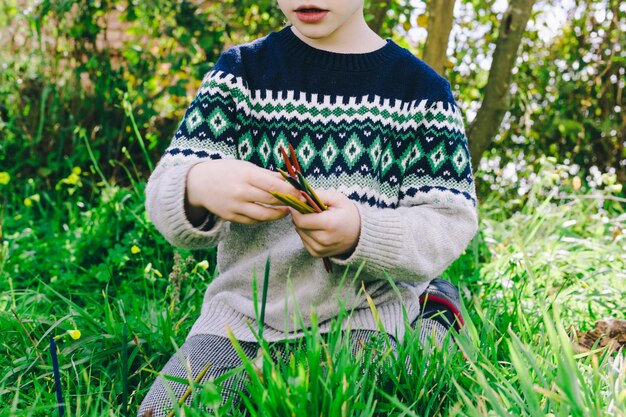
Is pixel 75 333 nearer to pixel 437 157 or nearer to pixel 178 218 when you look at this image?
pixel 178 218

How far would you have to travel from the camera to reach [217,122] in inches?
62.5

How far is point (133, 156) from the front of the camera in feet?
12.3

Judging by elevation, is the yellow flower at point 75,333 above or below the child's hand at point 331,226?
below

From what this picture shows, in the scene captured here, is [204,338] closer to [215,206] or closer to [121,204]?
[215,206]

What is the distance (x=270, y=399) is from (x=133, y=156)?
2.85 meters

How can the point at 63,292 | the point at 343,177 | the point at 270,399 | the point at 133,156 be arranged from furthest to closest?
the point at 133,156 → the point at 63,292 → the point at 343,177 → the point at 270,399

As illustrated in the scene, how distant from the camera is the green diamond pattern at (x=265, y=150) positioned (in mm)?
1645

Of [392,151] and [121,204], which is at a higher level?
[392,151]

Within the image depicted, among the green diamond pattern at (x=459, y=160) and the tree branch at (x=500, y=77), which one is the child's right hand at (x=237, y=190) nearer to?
the green diamond pattern at (x=459, y=160)

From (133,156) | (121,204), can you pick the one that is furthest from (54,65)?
(121,204)

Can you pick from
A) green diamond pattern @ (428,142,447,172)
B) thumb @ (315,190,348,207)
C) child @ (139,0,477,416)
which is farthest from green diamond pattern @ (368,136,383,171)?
thumb @ (315,190,348,207)

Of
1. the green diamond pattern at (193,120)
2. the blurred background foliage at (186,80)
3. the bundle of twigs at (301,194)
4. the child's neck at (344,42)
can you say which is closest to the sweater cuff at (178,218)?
the green diamond pattern at (193,120)

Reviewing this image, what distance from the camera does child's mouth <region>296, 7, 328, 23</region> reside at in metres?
1.52

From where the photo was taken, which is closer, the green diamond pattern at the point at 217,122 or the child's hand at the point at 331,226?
the child's hand at the point at 331,226
